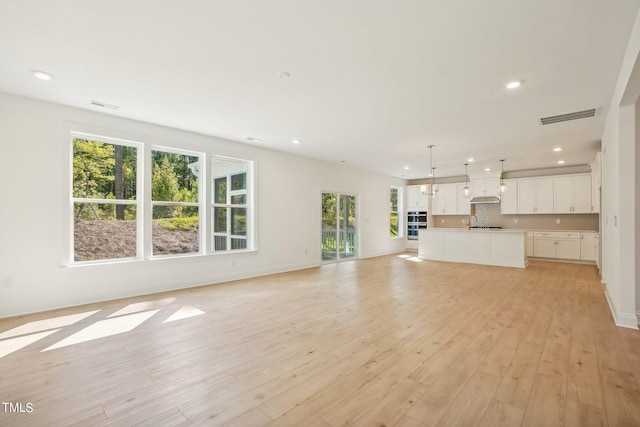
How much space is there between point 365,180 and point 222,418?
8120 mm

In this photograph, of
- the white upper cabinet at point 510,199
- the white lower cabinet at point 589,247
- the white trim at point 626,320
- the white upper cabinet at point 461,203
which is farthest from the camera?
the white upper cabinet at point 461,203

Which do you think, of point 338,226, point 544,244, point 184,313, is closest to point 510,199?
point 544,244

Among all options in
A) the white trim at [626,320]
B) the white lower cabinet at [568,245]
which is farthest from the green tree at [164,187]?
the white lower cabinet at [568,245]

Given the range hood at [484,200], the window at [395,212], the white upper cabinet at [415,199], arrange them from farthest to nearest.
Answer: the white upper cabinet at [415,199]
the window at [395,212]
the range hood at [484,200]

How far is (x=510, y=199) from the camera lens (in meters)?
8.95

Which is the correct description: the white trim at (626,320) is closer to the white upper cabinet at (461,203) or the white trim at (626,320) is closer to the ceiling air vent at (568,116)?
the ceiling air vent at (568,116)

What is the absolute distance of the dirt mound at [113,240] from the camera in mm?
4332

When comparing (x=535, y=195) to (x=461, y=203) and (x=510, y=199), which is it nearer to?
Answer: (x=510, y=199)

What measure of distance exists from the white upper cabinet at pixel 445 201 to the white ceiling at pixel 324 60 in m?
5.13

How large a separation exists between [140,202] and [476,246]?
25.9 ft

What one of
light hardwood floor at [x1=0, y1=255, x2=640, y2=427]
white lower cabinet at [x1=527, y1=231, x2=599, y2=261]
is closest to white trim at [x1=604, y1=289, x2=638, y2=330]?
light hardwood floor at [x1=0, y1=255, x2=640, y2=427]

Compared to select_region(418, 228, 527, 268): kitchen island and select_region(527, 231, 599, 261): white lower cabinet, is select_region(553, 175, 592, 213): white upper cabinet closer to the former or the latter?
select_region(527, 231, 599, 261): white lower cabinet

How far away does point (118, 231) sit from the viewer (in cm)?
463

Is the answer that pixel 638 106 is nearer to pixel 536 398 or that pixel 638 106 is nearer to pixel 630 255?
pixel 630 255
